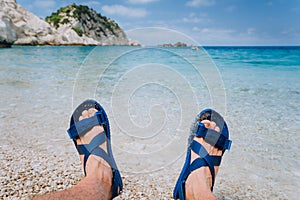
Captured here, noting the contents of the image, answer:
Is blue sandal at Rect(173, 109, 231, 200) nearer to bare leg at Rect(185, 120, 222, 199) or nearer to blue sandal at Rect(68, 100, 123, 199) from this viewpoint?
bare leg at Rect(185, 120, 222, 199)

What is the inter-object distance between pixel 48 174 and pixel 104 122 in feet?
1.81

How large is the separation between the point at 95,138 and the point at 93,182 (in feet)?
1.43

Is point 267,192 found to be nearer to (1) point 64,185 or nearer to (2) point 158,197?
(2) point 158,197

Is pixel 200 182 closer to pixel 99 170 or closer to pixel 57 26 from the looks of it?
pixel 99 170

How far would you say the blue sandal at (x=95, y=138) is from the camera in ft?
5.00

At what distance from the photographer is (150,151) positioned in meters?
2.08

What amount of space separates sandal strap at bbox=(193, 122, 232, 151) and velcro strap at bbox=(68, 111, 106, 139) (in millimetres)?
743

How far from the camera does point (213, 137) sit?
1.79 m

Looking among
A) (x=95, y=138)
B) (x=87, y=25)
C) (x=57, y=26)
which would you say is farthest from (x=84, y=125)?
(x=87, y=25)

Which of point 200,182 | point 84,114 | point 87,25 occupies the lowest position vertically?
point 200,182

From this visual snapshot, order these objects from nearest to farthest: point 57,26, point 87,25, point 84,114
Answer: point 84,114, point 57,26, point 87,25

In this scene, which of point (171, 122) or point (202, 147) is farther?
point (171, 122)

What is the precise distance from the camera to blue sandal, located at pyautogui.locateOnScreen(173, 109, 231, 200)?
1.54 meters

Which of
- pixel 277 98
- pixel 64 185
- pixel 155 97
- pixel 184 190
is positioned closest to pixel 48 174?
pixel 64 185
